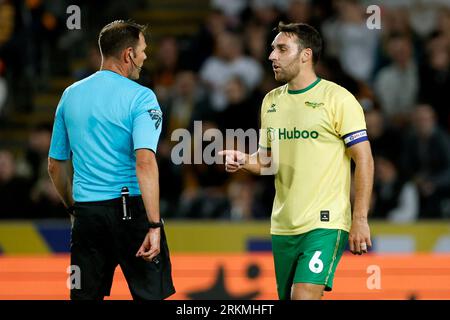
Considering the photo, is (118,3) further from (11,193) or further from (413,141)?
(413,141)

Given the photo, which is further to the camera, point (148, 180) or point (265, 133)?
point (265, 133)

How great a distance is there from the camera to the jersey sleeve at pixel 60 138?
589 cm

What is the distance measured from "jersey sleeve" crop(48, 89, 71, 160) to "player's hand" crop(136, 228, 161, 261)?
78 cm

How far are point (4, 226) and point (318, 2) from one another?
4460 mm

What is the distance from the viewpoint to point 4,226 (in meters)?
10.2

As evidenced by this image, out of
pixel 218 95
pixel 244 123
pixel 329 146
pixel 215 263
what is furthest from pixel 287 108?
pixel 218 95

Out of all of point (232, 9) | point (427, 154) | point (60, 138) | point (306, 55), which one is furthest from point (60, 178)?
point (232, 9)

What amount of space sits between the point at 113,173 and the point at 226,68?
6.32 m

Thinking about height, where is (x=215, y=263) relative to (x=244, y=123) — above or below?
below

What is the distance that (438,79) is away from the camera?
11133mm

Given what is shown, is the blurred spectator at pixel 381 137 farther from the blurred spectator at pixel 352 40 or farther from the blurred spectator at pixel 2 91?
the blurred spectator at pixel 2 91

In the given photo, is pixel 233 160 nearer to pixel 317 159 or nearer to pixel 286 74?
pixel 317 159

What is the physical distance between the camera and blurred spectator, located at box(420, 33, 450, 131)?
36.2ft

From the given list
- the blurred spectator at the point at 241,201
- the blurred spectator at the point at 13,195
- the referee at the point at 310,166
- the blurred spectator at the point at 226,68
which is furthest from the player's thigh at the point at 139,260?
the blurred spectator at the point at 226,68
